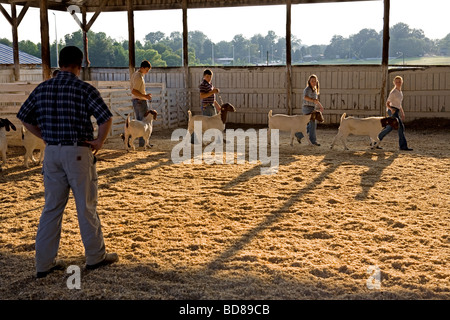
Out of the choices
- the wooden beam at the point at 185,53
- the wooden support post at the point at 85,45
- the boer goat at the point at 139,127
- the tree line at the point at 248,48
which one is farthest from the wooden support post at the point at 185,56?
the tree line at the point at 248,48

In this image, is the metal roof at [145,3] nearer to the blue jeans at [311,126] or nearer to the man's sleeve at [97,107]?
the blue jeans at [311,126]

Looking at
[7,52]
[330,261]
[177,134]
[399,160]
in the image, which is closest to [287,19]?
[177,134]

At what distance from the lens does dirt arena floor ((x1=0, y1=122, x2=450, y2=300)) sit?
13.6 feet

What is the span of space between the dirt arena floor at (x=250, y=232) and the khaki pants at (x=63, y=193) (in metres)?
0.27

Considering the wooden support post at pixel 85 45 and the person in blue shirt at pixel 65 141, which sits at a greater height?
the wooden support post at pixel 85 45

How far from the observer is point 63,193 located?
4293 mm

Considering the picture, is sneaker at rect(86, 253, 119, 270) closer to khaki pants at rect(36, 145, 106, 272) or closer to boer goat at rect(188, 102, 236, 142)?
khaki pants at rect(36, 145, 106, 272)

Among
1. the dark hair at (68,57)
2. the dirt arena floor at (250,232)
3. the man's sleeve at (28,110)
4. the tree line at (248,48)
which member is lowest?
the dirt arena floor at (250,232)

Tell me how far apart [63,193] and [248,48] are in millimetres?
104426

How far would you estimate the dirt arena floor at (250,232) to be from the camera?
414 cm

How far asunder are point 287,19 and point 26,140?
34.4 feet

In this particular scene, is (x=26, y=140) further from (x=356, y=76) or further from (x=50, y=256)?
(x=356, y=76)

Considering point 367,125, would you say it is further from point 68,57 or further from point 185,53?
point 185,53
